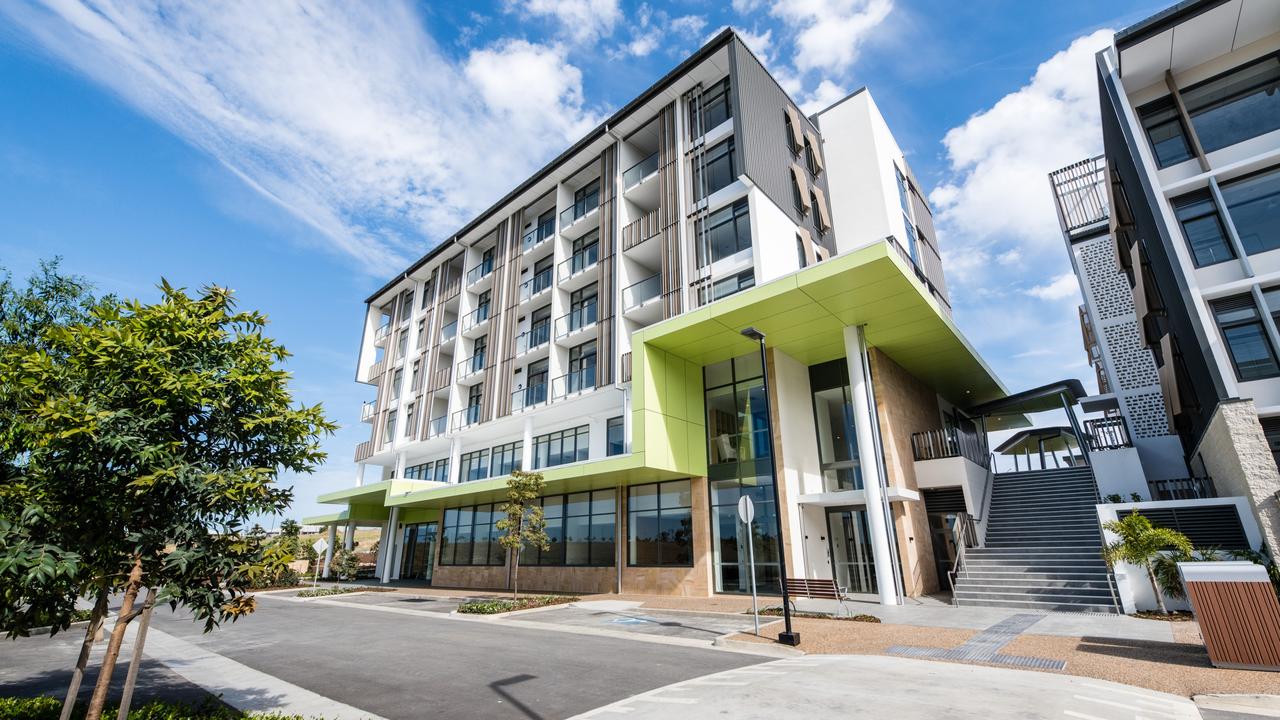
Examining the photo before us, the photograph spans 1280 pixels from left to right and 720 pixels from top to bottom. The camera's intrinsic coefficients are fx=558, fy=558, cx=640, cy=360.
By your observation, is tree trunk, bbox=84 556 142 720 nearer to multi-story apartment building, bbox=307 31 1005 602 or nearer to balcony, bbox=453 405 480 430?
multi-story apartment building, bbox=307 31 1005 602

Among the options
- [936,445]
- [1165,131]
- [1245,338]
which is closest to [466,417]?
[936,445]

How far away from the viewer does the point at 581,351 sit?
27219 millimetres

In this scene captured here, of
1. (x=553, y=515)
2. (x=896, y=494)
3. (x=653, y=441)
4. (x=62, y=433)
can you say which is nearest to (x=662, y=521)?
(x=653, y=441)

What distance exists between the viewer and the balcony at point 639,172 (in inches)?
1025

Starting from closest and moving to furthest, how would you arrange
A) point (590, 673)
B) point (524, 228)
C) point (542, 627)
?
point (590, 673)
point (542, 627)
point (524, 228)

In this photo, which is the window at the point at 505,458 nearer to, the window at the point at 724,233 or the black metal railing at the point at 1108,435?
the window at the point at 724,233

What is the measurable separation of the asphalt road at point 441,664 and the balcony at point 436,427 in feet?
59.7

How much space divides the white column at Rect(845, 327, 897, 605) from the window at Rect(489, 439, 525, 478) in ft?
58.5

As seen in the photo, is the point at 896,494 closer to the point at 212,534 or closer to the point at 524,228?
the point at 212,534

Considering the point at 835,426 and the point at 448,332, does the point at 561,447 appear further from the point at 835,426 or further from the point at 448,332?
the point at 448,332

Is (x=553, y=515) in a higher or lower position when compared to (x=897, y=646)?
higher

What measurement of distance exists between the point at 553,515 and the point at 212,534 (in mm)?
20989

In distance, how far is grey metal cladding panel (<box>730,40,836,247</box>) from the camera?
21734 millimetres

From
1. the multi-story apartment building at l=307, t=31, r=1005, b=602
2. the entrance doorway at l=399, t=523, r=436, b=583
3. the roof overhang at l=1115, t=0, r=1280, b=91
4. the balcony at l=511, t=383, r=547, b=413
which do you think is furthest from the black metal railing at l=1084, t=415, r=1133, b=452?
the entrance doorway at l=399, t=523, r=436, b=583
